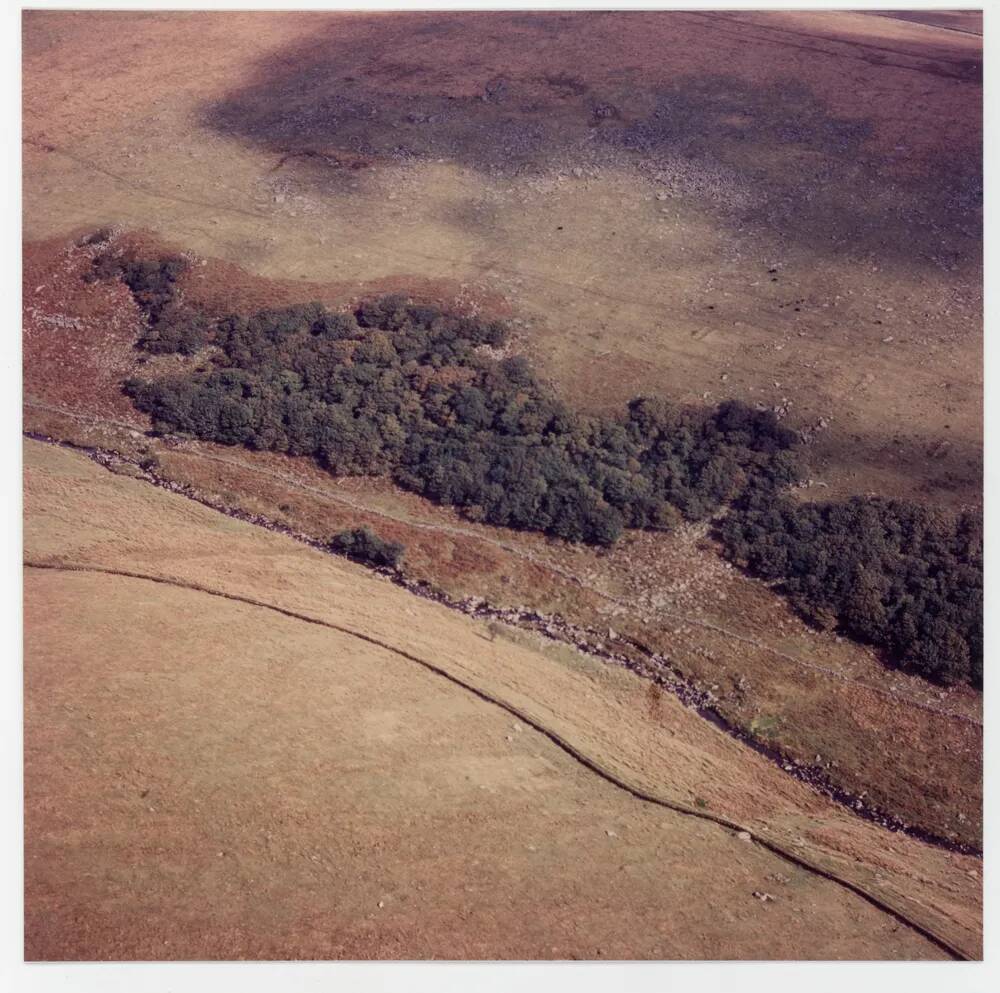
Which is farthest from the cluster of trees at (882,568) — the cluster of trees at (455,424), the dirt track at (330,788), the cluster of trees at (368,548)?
the cluster of trees at (368,548)

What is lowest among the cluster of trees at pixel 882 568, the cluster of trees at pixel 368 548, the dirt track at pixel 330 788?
the dirt track at pixel 330 788

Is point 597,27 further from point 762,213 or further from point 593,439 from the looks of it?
point 593,439

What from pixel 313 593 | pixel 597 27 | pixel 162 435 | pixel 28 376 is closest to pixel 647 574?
pixel 313 593

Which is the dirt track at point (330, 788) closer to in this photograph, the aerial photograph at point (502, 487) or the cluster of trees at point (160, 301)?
the aerial photograph at point (502, 487)

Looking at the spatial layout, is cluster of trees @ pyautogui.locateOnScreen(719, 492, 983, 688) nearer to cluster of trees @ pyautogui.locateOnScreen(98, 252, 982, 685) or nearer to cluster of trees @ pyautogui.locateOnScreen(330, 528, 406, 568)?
cluster of trees @ pyautogui.locateOnScreen(98, 252, 982, 685)

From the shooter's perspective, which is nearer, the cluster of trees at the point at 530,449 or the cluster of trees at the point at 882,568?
the cluster of trees at the point at 882,568

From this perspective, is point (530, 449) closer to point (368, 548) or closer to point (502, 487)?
point (502, 487)

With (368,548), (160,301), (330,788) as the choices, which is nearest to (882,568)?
(368,548)
